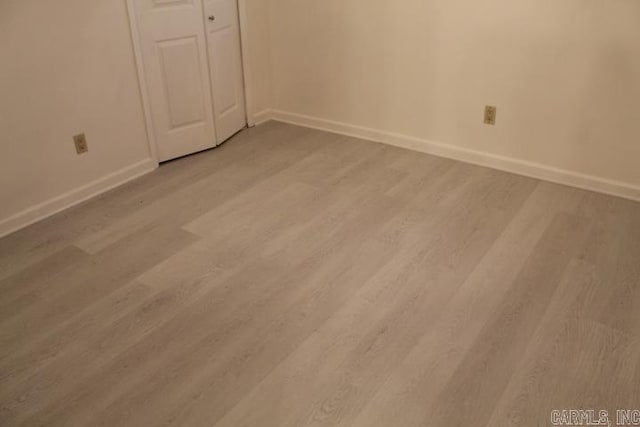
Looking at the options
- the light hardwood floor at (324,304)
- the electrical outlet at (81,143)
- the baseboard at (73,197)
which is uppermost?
the electrical outlet at (81,143)

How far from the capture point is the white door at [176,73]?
3.16 m

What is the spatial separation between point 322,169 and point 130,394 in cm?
191

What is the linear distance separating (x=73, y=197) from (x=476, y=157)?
7.86 ft

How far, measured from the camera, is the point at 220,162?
3.50m

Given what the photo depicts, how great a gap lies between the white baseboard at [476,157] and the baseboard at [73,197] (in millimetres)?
1233

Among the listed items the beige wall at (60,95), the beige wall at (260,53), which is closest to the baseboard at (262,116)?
the beige wall at (260,53)

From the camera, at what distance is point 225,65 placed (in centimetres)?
368

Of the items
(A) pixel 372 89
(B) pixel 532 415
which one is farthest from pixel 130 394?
Answer: (A) pixel 372 89

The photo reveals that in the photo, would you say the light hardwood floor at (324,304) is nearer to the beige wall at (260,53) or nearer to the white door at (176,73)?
the white door at (176,73)

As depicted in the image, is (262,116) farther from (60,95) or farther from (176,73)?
(60,95)

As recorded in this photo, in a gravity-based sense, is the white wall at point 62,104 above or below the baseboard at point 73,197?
above

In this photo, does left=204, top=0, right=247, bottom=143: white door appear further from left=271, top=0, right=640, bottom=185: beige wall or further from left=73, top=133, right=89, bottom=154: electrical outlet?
left=73, top=133, right=89, bottom=154: electrical outlet

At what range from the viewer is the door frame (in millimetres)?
3061

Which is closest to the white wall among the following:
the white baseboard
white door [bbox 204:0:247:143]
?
white door [bbox 204:0:247:143]
